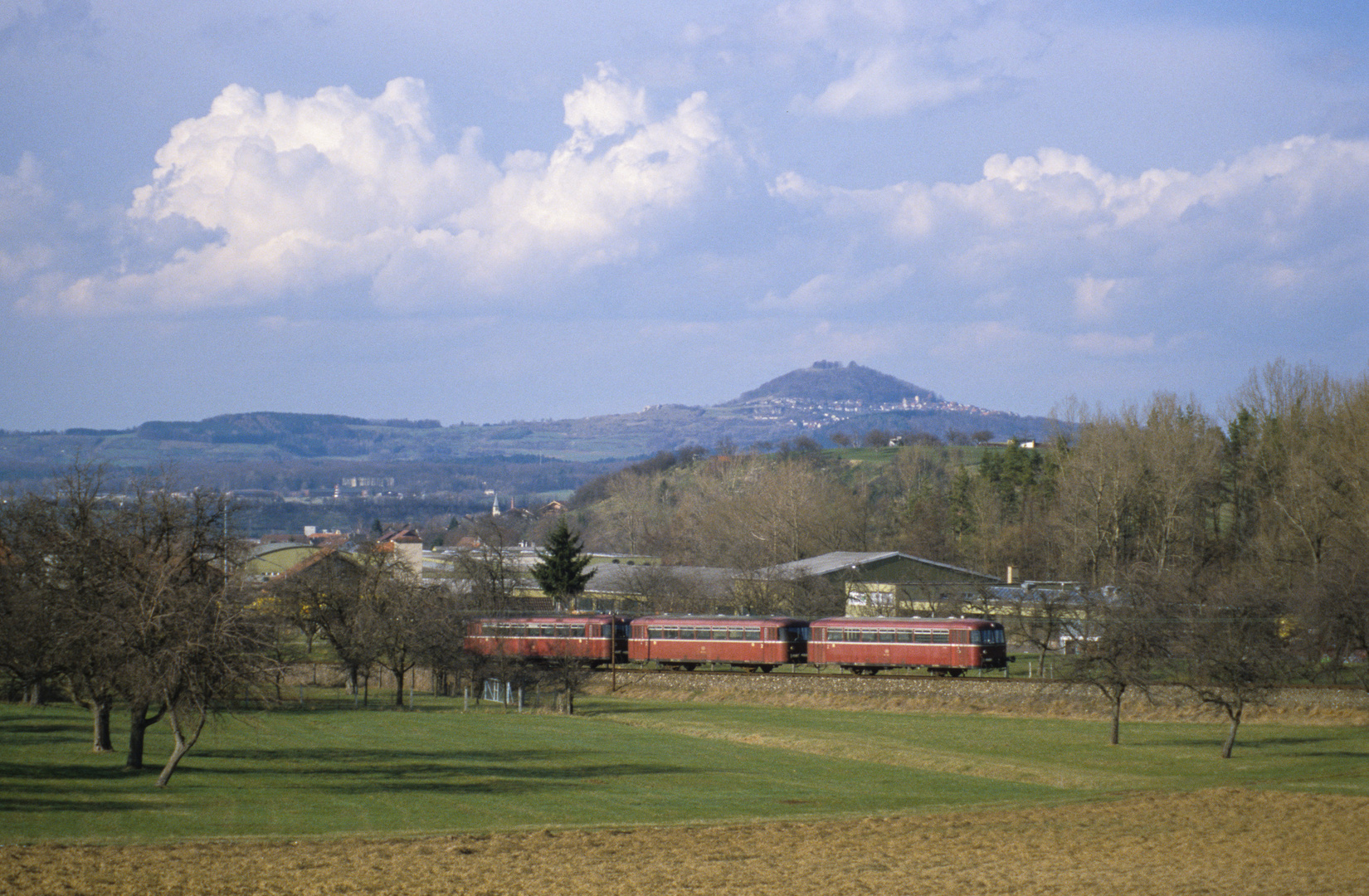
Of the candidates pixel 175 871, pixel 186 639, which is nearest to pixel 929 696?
pixel 186 639

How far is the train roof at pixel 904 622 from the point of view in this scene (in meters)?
58.9

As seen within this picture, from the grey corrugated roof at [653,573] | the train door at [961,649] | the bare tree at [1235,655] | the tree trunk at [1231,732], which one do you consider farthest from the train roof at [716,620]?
the tree trunk at [1231,732]

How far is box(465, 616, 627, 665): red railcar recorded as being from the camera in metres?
66.5

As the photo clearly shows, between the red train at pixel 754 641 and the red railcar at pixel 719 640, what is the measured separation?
0.04 metres

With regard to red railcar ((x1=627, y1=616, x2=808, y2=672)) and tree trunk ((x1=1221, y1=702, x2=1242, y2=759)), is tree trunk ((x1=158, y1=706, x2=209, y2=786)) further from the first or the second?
red railcar ((x1=627, y1=616, x2=808, y2=672))

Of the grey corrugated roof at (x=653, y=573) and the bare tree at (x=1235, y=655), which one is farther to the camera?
the grey corrugated roof at (x=653, y=573)

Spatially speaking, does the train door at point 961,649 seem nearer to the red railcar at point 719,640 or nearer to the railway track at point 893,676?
the railway track at point 893,676

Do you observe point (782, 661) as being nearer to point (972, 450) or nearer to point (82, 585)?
point (82, 585)

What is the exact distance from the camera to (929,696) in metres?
54.4

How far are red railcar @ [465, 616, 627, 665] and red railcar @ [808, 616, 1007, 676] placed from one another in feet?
37.2

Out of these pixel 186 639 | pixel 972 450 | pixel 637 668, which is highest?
pixel 972 450

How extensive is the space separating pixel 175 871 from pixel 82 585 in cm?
1880

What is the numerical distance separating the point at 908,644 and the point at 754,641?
27.7 feet

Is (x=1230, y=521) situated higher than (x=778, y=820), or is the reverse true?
(x=1230, y=521)
